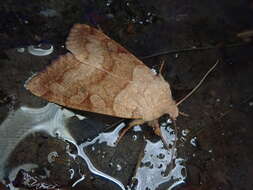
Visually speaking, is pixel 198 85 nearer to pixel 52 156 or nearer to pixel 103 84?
pixel 103 84

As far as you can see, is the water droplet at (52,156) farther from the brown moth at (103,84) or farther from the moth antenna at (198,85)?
the moth antenna at (198,85)

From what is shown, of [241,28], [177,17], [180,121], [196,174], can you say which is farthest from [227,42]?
[196,174]

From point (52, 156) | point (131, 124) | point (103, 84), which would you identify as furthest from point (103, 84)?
point (52, 156)

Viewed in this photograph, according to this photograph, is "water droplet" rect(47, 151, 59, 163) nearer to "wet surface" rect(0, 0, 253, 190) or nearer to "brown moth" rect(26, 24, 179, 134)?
"wet surface" rect(0, 0, 253, 190)

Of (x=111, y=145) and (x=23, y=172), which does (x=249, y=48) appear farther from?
(x=23, y=172)

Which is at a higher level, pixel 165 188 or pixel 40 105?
pixel 40 105

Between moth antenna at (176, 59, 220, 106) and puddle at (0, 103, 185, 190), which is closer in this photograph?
puddle at (0, 103, 185, 190)

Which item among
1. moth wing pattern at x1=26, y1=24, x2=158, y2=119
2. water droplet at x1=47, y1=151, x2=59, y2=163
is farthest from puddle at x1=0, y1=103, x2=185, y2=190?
moth wing pattern at x1=26, y1=24, x2=158, y2=119
